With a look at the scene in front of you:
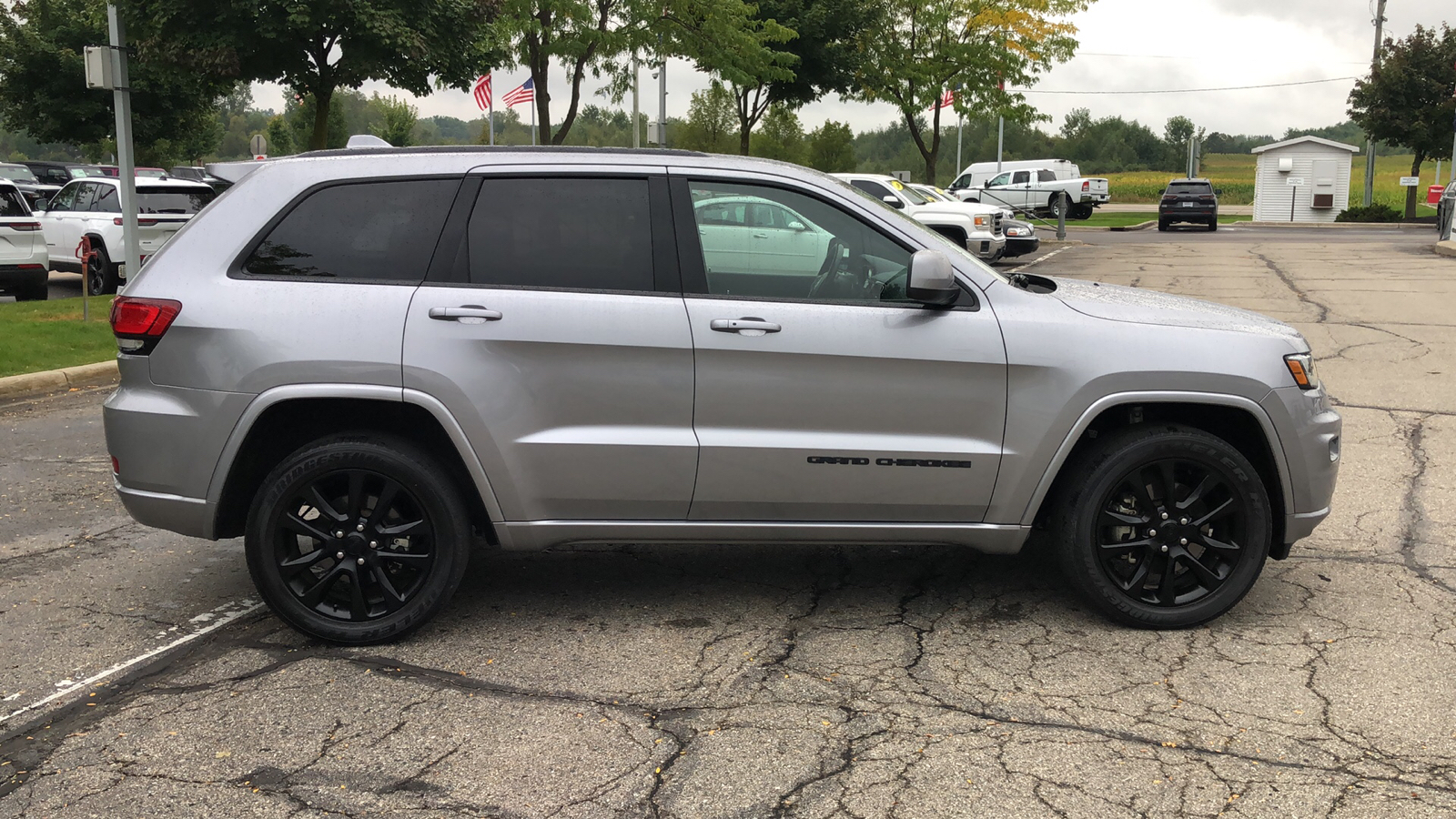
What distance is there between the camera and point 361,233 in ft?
14.6

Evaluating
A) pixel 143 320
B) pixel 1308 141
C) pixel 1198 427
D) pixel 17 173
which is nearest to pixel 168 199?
pixel 143 320

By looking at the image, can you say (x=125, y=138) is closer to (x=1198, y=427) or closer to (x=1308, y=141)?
(x=1198, y=427)

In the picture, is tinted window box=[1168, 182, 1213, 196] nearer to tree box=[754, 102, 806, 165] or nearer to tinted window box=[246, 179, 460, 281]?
tree box=[754, 102, 806, 165]

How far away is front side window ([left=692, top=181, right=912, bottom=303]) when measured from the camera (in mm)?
4453

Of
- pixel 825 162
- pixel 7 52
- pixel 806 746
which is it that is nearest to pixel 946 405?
pixel 806 746

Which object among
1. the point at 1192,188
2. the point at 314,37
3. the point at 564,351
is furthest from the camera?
the point at 1192,188

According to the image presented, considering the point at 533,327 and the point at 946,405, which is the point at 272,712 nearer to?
the point at 533,327

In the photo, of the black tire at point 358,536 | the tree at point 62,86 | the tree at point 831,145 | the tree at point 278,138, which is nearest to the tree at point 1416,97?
the tree at point 831,145

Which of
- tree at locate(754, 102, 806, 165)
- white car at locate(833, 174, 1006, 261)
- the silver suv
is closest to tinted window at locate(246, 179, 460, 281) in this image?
the silver suv

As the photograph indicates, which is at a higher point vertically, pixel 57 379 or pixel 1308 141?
pixel 1308 141

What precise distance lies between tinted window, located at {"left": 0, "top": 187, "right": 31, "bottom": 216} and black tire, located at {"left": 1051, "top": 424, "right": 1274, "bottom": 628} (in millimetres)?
15060

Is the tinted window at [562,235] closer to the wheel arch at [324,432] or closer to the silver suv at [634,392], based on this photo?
the silver suv at [634,392]

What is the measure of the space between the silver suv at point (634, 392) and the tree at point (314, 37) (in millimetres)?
14528

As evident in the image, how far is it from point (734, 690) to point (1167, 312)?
2199 mm
